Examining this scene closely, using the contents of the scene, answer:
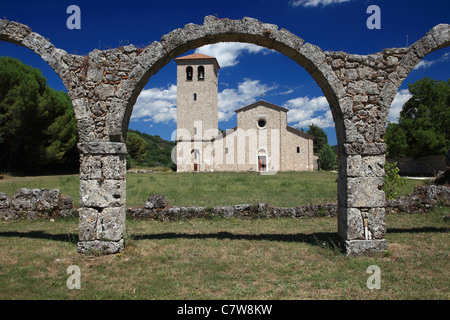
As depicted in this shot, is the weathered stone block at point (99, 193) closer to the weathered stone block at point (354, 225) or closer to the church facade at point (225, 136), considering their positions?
the weathered stone block at point (354, 225)

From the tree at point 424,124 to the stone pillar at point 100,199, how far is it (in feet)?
98.8

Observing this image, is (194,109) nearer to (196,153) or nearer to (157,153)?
(196,153)

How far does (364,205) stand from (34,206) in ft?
30.7

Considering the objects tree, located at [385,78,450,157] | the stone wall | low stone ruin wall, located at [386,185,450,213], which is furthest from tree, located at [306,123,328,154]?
low stone ruin wall, located at [386,185,450,213]

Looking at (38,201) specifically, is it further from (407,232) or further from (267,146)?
(267,146)

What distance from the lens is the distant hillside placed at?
62.7 m

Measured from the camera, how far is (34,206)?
31.7 ft

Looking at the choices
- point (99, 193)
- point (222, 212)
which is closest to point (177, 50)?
point (99, 193)

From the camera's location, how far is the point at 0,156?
27.5 m

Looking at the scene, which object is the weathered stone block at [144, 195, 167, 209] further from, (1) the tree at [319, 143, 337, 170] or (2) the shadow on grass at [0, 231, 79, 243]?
(1) the tree at [319, 143, 337, 170]

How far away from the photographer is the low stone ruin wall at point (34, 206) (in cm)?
955

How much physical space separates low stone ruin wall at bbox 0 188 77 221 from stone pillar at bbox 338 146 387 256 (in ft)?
26.2

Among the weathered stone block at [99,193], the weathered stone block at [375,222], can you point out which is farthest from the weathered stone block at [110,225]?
the weathered stone block at [375,222]

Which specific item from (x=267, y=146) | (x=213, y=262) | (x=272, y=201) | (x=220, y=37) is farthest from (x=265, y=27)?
(x=267, y=146)
